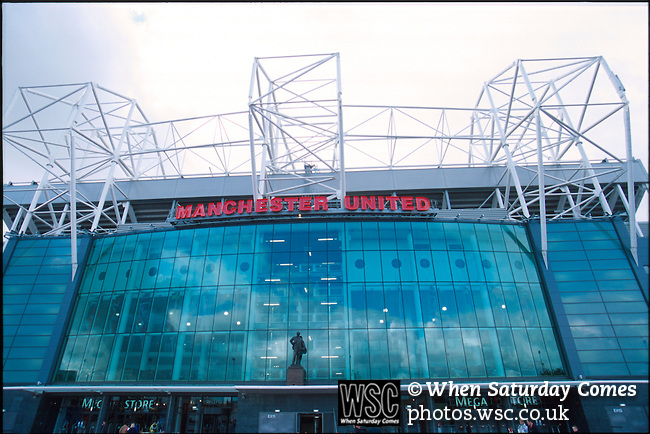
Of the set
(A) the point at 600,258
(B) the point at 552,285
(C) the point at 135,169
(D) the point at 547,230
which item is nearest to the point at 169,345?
(C) the point at 135,169

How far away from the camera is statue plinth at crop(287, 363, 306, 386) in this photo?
97.0 ft

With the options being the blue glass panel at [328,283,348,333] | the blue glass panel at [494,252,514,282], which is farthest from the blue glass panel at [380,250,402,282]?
the blue glass panel at [494,252,514,282]

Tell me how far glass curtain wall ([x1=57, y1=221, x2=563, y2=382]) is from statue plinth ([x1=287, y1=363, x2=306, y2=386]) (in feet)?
2.83

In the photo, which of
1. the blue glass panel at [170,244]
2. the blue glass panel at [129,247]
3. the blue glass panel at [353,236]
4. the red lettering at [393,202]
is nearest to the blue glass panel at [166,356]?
the blue glass panel at [170,244]

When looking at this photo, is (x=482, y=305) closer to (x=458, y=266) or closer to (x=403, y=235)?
(x=458, y=266)

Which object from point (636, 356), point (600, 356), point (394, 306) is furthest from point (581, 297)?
point (394, 306)

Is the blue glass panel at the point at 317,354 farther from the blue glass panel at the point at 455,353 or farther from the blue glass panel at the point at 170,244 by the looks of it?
the blue glass panel at the point at 170,244

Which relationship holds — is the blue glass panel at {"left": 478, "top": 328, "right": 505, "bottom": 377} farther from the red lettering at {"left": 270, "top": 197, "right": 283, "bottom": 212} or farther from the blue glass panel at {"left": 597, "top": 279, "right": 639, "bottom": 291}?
the red lettering at {"left": 270, "top": 197, "right": 283, "bottom": 212}

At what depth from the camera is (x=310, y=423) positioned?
29.3 m

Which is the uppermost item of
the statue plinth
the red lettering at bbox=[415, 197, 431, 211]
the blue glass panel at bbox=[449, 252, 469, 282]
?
the red lettering at bbox=[415, 197, 431, 211]

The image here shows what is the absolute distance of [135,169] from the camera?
49.1 metres

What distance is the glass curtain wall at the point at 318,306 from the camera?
31047 millimetres

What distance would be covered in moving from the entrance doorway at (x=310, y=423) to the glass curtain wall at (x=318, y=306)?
2692 millimetres

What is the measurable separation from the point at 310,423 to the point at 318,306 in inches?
326
